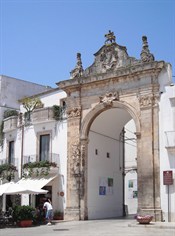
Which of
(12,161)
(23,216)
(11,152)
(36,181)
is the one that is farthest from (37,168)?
(23,216)

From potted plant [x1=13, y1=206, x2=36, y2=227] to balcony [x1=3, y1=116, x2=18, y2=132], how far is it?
10.2 m

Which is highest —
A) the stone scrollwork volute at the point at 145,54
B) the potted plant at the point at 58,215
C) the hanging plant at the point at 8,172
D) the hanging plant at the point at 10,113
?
the stone scrollwork volute at the point at 145,54

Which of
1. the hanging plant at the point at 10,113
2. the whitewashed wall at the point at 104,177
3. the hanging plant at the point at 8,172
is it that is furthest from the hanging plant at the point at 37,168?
the hanging plant at the point at 10,113

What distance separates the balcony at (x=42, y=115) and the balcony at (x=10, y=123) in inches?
84.1

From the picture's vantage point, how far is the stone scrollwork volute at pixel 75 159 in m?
24.5

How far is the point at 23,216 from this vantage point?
2047 cm

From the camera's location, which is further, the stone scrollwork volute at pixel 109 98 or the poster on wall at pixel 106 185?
the poster on wall at pixel 106 185

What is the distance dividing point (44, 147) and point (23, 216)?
24.6 feet

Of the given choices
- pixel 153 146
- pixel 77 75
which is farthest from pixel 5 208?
pixel 153 146

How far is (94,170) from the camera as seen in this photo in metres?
25.6

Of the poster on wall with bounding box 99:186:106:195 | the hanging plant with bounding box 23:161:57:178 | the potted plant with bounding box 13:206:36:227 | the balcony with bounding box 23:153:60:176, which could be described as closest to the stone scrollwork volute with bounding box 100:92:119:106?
the balcony with bounding box 23:153:60:176

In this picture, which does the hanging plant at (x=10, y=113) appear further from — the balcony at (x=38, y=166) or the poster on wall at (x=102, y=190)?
the poster on wall at (x=102, y=190)

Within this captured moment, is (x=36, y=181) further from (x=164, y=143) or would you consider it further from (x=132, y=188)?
(x=132, y=188)

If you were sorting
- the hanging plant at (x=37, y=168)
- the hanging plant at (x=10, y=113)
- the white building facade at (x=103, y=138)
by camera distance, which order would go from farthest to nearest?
the hanging plant at (x=10, y=113) < the hanging plant at (x=37, y=168) < the white building facade at (x=103, y=138)
